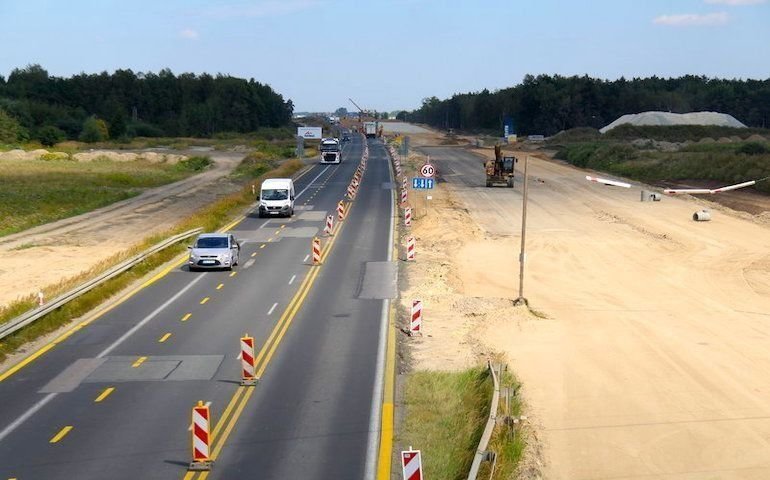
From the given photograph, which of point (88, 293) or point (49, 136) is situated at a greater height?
point (88, 293)

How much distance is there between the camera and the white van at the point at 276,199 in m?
64.5

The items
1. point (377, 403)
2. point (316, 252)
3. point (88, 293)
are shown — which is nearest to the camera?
point (377, 403)

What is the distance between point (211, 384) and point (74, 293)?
11.4 meters

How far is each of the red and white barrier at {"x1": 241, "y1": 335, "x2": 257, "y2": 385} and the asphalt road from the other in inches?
13.1

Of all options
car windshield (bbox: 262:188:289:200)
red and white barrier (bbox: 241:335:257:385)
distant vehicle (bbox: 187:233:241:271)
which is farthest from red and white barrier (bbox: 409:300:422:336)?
car windshield (bbox: 262:188:289:200)

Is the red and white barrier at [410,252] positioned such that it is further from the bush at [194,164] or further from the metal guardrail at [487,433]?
the bush at [194,164]

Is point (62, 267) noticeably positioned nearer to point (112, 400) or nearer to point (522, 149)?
point (112, 400)

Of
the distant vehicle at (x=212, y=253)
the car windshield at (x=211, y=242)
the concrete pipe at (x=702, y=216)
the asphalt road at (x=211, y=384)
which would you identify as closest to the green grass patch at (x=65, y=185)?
the car windshield at (x=211, y=242)

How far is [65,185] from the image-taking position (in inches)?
3558

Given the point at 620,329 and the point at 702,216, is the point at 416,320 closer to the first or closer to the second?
the point at 620,329

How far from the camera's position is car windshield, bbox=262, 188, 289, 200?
213ft

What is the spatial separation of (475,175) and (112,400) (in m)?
84.4

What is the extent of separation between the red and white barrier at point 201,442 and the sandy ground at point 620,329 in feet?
23.7

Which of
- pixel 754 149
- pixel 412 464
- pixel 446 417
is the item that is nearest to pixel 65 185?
pixel 754 149
